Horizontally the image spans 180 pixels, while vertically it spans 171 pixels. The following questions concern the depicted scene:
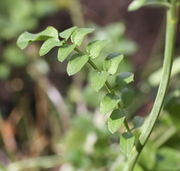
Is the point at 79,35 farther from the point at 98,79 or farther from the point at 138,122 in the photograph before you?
the point at 138,122

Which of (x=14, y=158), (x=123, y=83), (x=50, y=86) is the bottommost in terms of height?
(x=14, y=158)

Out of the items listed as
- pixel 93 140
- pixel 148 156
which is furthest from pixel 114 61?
pixel 93 140

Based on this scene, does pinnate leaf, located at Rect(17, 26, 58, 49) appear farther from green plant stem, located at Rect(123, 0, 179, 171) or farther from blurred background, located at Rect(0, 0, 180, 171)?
blurred background, located at Rect(0, 0, 180, 171)

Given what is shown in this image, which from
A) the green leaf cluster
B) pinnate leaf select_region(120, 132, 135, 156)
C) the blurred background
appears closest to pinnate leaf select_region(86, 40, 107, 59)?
the green leaf cluster

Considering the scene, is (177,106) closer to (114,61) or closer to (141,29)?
(114,61)

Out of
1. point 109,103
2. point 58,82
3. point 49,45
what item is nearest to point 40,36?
point 49,45

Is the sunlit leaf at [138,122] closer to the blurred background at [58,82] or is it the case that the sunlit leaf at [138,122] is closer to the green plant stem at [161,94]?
the green plant stem at [161,94]
